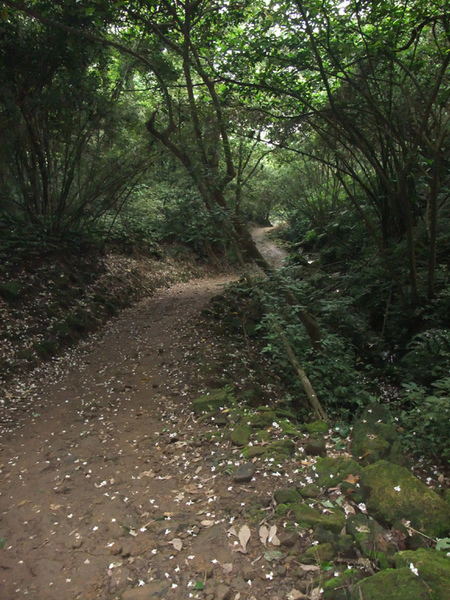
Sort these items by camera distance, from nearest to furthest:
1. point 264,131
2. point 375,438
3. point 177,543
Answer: point 177,543, point 375,438, point 264,131

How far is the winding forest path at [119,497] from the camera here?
2279 mm

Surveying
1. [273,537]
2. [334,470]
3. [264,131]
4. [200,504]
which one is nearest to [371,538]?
[273,537]

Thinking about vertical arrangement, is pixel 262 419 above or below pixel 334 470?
below

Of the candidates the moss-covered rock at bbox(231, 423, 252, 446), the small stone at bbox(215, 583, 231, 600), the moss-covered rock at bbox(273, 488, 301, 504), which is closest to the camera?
the small stone at bbox(215, 583, 231, 600)

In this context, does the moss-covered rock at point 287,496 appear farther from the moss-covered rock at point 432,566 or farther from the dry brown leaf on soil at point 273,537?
the moss-covered rock at point 432,566

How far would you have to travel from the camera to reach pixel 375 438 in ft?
10.8

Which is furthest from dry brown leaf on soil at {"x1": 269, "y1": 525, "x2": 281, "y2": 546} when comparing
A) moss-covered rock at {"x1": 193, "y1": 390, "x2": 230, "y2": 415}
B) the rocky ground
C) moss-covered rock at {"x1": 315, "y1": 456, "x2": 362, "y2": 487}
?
moss-covered rock at {"x1": 193, "y1": 390, "x2": 230, "y2": 415}

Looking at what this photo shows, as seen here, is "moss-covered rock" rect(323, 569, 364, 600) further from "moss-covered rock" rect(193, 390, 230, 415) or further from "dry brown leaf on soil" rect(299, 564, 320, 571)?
"moss-covered rock" rect(193, 390, 230, 415)

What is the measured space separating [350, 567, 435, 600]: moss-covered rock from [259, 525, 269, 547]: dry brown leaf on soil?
662 millimetres

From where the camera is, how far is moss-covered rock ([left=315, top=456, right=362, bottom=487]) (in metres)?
2.83

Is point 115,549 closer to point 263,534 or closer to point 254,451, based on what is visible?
point 263,534

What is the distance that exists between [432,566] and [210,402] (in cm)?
295

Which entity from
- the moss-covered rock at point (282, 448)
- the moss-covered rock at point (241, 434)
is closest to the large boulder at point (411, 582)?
the moss-covered rock at point (282, 448)

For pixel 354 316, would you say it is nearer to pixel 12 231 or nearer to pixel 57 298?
pixel 57 298
